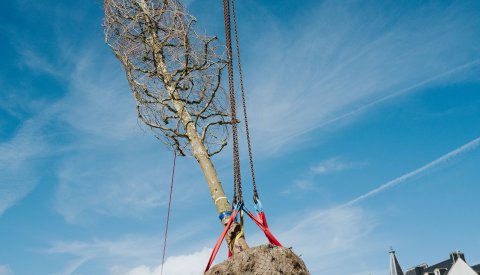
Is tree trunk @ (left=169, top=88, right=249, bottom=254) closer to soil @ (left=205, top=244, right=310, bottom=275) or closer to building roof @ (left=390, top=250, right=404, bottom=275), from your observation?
soil @ (left=205, top=244, right=310, bottom=275)

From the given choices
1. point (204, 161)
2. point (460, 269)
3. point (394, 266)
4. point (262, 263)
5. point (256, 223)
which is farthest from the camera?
point (394, 266)

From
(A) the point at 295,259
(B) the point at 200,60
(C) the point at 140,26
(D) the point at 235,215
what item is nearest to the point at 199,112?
(B) the point at 200,60

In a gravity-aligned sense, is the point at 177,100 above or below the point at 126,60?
below

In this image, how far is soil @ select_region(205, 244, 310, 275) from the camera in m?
3.64

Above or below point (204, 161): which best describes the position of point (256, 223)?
below

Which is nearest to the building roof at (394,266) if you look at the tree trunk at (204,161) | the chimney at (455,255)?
the chimney at (455,255)

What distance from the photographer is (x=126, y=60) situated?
21.7 ft

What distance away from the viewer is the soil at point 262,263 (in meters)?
3.64

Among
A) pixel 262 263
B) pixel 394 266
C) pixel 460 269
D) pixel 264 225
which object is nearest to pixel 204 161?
pixel 264 225

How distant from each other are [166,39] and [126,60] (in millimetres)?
699

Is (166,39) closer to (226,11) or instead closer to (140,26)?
(140,26)

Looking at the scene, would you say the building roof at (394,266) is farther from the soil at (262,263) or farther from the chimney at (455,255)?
the soil at (262,263)

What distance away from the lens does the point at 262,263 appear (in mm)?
3666

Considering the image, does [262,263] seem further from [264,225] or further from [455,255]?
[455,255]
